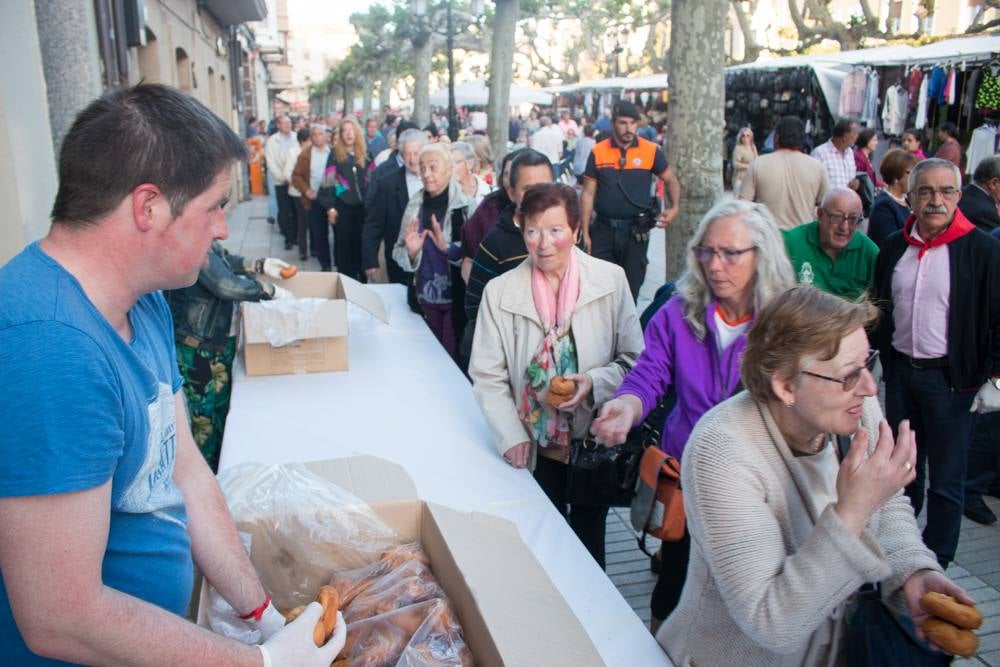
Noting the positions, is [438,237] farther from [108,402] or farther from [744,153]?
[744,153]

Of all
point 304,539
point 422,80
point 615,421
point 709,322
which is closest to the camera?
point 304,539

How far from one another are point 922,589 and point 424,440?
1724 millimetres

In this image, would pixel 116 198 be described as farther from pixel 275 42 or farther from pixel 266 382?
pixel 275 42

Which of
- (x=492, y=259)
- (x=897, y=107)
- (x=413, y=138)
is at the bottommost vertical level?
(x=492, y=259)

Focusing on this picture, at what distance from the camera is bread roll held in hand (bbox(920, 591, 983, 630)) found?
158cm

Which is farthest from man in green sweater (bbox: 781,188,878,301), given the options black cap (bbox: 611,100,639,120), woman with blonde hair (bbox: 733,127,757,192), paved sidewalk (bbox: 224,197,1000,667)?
woman with blonde hair (bbox: 733,127,757,192)

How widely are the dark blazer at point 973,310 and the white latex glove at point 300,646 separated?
10.4ft

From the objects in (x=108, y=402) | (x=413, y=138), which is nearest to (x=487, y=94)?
(x=413, y=138)

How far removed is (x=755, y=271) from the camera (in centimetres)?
276

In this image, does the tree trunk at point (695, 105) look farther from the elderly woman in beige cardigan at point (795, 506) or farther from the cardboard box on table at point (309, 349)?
the elderly woman in beige cardigan at point (795, 506)

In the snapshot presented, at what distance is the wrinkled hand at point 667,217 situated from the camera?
6352 mm

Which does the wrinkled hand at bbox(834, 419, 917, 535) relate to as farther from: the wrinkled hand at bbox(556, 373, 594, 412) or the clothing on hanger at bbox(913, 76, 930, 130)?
the clothing on hanger at bbox(913, 76, 930, 130)

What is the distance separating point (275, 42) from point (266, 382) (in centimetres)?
3603

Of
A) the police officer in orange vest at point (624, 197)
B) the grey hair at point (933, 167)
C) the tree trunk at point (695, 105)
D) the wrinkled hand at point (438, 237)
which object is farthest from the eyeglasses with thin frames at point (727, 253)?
the police officer in orange vest at point (624, 197)
